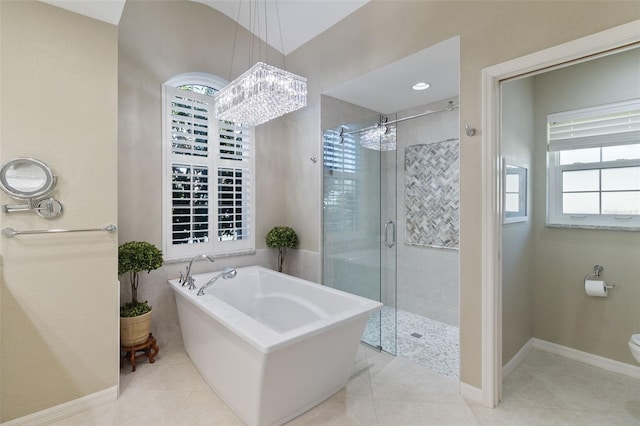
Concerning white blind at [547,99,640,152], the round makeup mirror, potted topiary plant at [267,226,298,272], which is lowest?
potted topiary plant at [267,226,298,272]

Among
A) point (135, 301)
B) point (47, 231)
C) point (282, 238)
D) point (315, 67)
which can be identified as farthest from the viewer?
point (282, 238)

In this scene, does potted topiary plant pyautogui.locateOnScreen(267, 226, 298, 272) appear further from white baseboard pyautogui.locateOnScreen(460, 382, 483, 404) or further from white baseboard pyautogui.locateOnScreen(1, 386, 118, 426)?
white baseboard pyautogui.locateOnScreen(460, 382, 483, 404)

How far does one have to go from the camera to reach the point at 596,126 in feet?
9.00

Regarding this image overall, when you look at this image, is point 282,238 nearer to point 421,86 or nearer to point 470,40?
point 421,86

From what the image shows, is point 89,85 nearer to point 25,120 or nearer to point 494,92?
point 25,120

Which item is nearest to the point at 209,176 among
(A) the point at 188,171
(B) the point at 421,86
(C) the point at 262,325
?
(A) the point at 188,171

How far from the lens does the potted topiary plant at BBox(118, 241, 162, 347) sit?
250 cm

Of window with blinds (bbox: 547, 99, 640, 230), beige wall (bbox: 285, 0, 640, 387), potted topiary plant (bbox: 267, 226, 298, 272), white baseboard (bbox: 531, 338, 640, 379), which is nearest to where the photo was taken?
beige wall (bbox: 285, 0, 640, 387)

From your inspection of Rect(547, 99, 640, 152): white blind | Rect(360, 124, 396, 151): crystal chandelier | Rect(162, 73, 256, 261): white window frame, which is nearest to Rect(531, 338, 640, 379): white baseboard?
Rect(547, 99, 640, 152): white blind

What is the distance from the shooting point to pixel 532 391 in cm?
229

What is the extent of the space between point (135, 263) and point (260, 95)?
169 centimetres

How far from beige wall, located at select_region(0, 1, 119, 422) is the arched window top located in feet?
2.94

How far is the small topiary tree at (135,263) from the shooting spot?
2.49 m

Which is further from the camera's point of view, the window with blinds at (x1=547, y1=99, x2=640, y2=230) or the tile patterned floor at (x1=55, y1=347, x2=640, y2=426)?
the window with blinds at (x1=547, y1=99, x2=640, y2=230)
